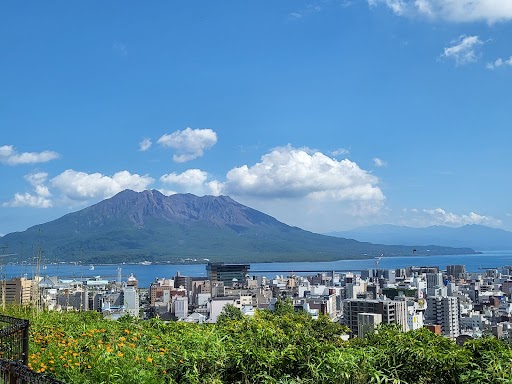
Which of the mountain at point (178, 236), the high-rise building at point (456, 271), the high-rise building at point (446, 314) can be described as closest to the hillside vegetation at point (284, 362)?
the high-rise building at point (446, 314)

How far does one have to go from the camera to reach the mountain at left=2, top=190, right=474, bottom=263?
413ft

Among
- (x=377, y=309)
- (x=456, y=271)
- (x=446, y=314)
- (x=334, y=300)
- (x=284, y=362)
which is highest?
(x=284, y=362)

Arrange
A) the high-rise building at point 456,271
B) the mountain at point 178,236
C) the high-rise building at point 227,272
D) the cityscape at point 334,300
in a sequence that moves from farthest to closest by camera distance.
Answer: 1. the mountain at point 178,236
2. the high-rise building at point 456,271
3. the high-rise building at point 227,272
4. the cityscape at point 334,300

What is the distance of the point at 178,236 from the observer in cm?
15125

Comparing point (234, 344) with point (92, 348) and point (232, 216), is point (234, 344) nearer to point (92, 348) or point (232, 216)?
point (92, 348)

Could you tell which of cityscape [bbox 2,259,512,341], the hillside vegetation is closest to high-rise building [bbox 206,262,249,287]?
cityscape [bbox 2,259,512,341]

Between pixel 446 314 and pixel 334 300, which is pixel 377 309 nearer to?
pixel 446 314

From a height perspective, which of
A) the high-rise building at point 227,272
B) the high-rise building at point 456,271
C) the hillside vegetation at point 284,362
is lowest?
the high-rise building at point 456,271

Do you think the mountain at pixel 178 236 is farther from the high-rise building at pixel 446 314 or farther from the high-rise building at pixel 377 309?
the high-rise building at pixel 377 309

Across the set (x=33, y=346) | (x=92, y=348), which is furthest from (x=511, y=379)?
(x=33, y=346)

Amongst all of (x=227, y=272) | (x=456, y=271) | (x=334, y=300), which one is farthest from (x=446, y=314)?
(x=456, y=271)

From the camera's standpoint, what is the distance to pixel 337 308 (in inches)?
1868

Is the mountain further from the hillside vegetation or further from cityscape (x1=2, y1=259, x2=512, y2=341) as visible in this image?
the hillside vegetation

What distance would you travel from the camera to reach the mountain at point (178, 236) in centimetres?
12600
